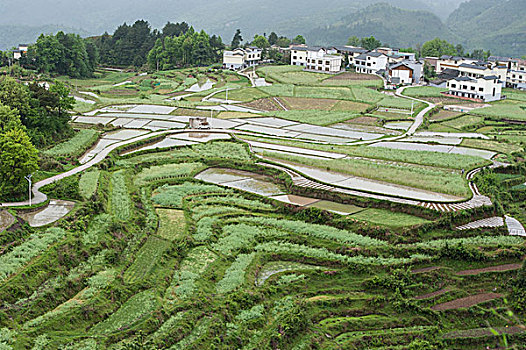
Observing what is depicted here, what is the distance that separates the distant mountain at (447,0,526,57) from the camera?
150 m

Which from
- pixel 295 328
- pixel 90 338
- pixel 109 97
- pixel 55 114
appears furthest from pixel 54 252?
pixel 109 97

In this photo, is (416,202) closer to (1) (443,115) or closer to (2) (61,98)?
(2) (61,98)

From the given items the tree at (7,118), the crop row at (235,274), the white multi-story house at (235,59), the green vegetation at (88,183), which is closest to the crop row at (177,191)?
the green vegetation at (88,183)

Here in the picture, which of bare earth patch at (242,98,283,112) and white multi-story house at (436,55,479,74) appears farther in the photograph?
white multi-story house at (436,55,479,74)

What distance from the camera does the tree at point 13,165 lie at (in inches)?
972

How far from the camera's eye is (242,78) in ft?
249

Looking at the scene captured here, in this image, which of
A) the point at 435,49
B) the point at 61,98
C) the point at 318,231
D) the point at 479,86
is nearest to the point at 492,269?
the point at 318,231

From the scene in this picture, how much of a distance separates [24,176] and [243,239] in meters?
10.6

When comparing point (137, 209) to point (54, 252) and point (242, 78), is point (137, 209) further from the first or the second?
point (242, 78)

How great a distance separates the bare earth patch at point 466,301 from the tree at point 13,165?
1843 cm

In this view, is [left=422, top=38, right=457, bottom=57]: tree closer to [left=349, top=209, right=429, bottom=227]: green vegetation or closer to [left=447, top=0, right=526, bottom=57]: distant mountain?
[left=447, top=0, right=526, bottom=57]: distant mountain

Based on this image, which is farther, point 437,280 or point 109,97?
point 109,97

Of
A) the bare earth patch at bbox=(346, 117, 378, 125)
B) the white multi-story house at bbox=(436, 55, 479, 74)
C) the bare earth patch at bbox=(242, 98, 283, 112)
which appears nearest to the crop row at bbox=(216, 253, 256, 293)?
the bare earth patch at bbox=(346, 117, 378, 125)

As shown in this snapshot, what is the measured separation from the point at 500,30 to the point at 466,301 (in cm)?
17237
